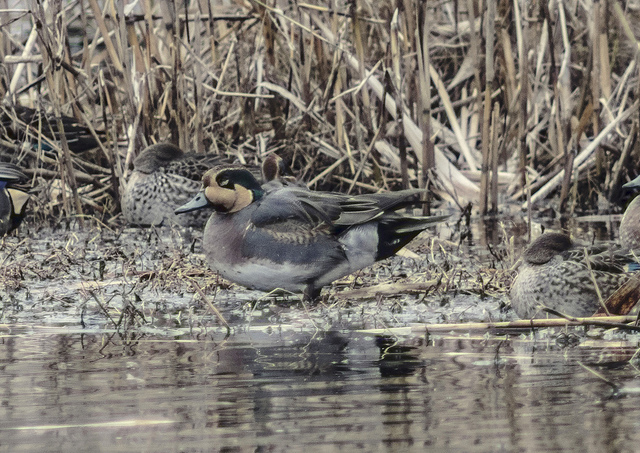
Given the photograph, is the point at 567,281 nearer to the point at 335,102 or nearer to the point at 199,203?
the point at 199,203


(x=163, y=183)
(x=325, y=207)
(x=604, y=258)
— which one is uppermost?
(x=325, y=207)

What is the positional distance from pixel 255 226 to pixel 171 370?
1268 millimetres

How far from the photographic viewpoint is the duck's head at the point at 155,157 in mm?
6551

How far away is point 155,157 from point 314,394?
3.83 metres

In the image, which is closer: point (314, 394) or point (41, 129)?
point (314, 394)

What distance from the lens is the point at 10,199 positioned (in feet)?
20.0

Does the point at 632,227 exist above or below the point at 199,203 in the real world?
below

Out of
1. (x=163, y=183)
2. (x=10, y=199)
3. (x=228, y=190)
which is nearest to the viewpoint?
(x=228, y=190)

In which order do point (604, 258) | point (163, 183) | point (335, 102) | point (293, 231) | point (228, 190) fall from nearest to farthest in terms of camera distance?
point (604, 258)
point (293, 231)
point (228, 190)
point (163, 183)
point (335, 102)

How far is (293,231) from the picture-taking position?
4449 millimetres

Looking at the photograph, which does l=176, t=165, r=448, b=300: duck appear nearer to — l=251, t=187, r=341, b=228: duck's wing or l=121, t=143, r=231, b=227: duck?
l=251, t=187, r=341, b=228: duck's wing

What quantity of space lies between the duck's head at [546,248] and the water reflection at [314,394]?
2.05ft

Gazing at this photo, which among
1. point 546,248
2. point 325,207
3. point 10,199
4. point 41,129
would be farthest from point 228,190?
point 41,129

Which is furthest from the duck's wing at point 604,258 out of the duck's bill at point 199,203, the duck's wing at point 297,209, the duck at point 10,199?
the duck at point 10,199
